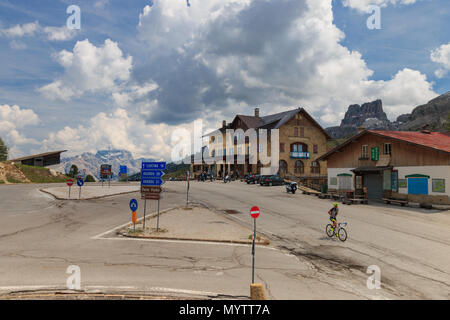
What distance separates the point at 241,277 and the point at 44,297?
182 inches

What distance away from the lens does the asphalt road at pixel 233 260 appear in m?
7.27

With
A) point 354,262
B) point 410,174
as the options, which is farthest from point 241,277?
point 410,174

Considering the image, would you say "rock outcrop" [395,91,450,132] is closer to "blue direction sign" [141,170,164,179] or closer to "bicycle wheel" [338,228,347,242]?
"bicycle wheel" [338,228,347,242]

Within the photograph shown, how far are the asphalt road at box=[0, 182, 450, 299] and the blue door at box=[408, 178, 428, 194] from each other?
912 cm

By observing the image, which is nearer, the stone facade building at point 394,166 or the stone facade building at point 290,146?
the stone facade building at point 394,166

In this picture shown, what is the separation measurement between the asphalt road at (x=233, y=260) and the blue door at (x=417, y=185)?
9.12 metres

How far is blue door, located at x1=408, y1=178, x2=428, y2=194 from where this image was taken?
2477 centimetres

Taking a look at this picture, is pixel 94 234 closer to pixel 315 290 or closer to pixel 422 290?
pixel 315 290

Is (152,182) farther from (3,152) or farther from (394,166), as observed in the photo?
(3,152)

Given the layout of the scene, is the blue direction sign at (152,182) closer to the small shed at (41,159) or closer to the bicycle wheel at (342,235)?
the bicycle wheel at (342,235)

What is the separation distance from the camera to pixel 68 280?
7.42 metres

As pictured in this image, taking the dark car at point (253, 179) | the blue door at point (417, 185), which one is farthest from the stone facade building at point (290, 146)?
the blue door at point (417, 185)

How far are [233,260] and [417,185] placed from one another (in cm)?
2252

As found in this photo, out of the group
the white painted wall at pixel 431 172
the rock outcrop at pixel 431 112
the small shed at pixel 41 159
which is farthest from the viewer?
the rock outcrop at pixel 431 112
